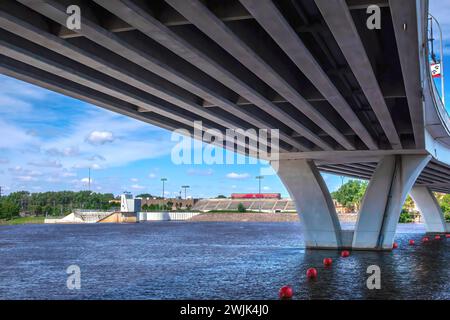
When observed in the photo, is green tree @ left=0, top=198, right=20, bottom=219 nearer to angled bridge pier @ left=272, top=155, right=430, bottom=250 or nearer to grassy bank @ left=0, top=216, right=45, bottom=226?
grassy bank @ left=0, top=216, right=45, bottom=226

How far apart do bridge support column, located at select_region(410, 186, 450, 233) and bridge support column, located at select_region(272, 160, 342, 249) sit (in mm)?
44731

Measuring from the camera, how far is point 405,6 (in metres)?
13.0

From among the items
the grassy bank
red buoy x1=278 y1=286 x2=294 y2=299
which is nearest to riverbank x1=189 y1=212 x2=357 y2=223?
the grassy bank

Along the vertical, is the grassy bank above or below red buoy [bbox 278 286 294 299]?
below

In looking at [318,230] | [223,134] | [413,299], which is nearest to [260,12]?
[413,299]

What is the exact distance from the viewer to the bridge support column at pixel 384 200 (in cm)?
4125

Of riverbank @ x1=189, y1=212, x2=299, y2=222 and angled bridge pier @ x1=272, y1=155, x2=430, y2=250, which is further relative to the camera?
riverbank @ x1=189, y1=212, x2=299, y2=222

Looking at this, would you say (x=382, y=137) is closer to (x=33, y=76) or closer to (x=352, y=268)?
(x=352, y=268)

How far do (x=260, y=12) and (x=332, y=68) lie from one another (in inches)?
317

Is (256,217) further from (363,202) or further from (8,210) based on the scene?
(363,202)

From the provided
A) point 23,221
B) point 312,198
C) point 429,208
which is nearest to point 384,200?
point 312,198

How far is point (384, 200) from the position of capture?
42125 millimetres

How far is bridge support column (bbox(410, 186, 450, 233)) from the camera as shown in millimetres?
84213

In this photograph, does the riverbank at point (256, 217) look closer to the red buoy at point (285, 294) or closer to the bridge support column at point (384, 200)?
the bridge support column at point (384, 200)
